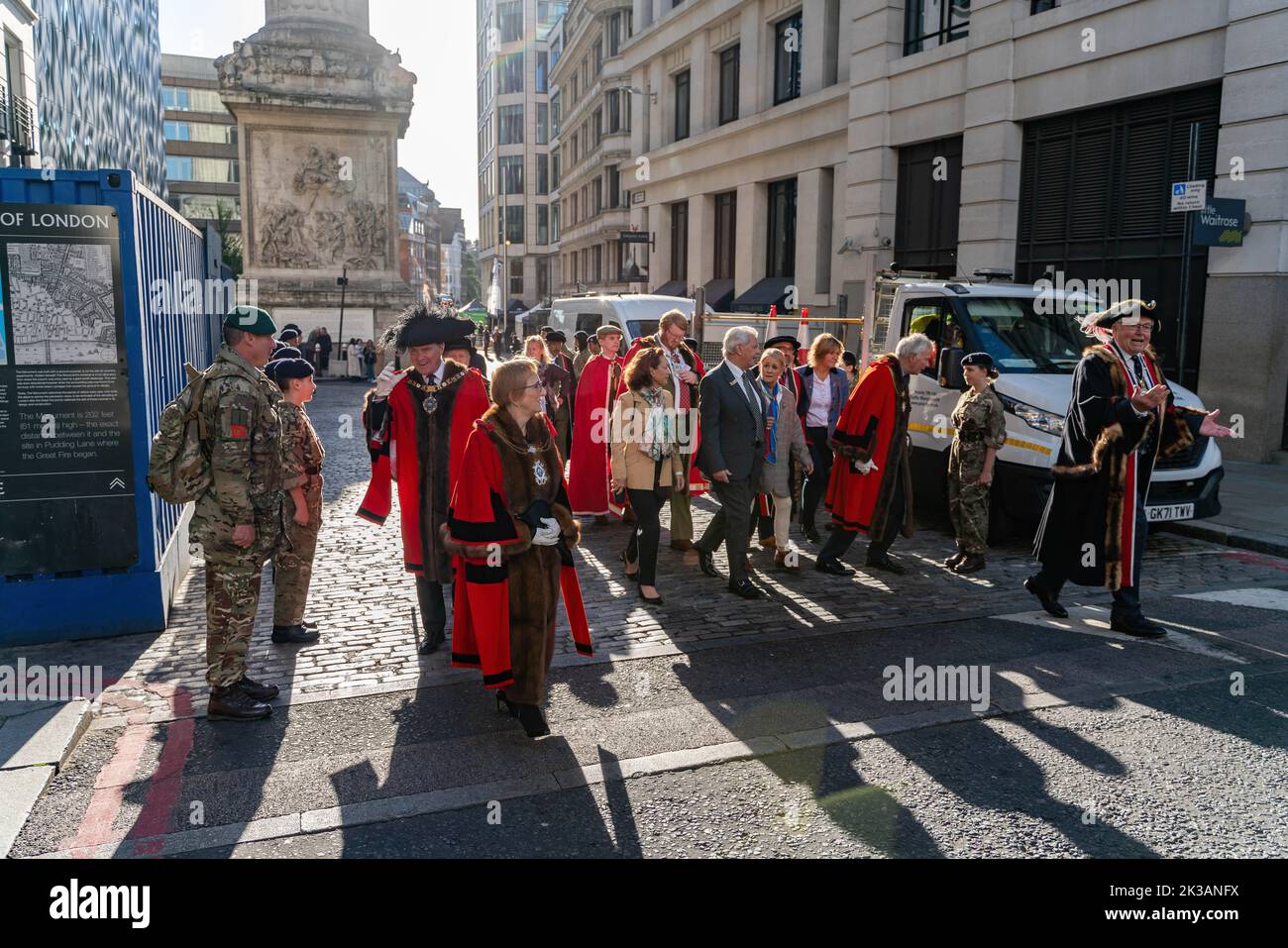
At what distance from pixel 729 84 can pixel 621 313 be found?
16865mm

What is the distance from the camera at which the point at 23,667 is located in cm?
566

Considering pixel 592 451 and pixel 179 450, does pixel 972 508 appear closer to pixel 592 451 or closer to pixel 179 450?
pixel 592 451

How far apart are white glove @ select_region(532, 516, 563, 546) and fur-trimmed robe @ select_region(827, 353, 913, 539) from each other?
3.83 metres

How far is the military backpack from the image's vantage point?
489cm

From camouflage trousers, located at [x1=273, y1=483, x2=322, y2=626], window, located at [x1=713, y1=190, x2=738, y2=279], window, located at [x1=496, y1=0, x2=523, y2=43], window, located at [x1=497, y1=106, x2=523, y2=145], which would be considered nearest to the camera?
camouflage trousers, located at [x1=273, y1=483, x2=322, y2=626]

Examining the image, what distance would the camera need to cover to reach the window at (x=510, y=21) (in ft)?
270

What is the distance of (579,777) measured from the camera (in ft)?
14.6

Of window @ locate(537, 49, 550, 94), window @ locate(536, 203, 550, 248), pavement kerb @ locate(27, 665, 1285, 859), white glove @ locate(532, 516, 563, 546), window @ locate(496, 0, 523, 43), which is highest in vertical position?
window @ locate(496, 0, 523, 43)

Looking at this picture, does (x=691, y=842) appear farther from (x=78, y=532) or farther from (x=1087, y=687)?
(x=78, y=532)

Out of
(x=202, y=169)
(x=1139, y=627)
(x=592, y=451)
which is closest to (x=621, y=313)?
(x=592, y=451)

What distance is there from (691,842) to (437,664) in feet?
A: 8.32

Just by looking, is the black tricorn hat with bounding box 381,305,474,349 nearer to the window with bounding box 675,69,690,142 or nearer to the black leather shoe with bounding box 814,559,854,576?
the black leather shoe with bounding box 814,559,854,576

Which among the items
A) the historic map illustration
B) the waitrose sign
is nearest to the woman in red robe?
the historic map illustration

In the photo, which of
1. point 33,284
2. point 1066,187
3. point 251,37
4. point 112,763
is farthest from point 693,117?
point 112,763
